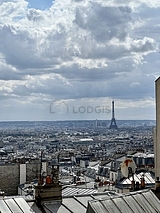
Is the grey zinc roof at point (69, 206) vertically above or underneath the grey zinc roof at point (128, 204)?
underneath

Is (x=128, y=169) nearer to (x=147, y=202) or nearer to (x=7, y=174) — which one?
(x=147, y=202)

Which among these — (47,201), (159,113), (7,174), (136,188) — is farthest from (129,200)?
(7,174)

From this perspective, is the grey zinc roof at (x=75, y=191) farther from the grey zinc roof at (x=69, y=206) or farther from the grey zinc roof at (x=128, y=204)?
the grey zinc roof at (x=128, y=204)

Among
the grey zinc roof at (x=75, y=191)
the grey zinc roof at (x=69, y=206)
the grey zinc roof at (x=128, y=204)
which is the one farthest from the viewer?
the grey zinc roof at (x=75, y=191)

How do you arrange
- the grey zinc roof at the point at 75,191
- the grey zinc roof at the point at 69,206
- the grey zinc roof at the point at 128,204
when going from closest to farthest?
1. the grey zinc roof at the point at 128,204
2. the grey zinc roof at the point at 69,206
3. the grey zinc roof at the point at 75,191

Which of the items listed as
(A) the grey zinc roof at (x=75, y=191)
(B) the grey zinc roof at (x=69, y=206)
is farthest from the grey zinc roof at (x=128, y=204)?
(A) the grey zinc roof at (x=75, y=191)

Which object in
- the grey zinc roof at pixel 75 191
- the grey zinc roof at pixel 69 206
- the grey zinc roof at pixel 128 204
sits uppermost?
the grey zinc roof at pixel 128 204

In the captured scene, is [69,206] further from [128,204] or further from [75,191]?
[75,191]

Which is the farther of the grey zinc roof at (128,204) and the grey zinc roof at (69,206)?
the grey zinc roof at (69,206)
